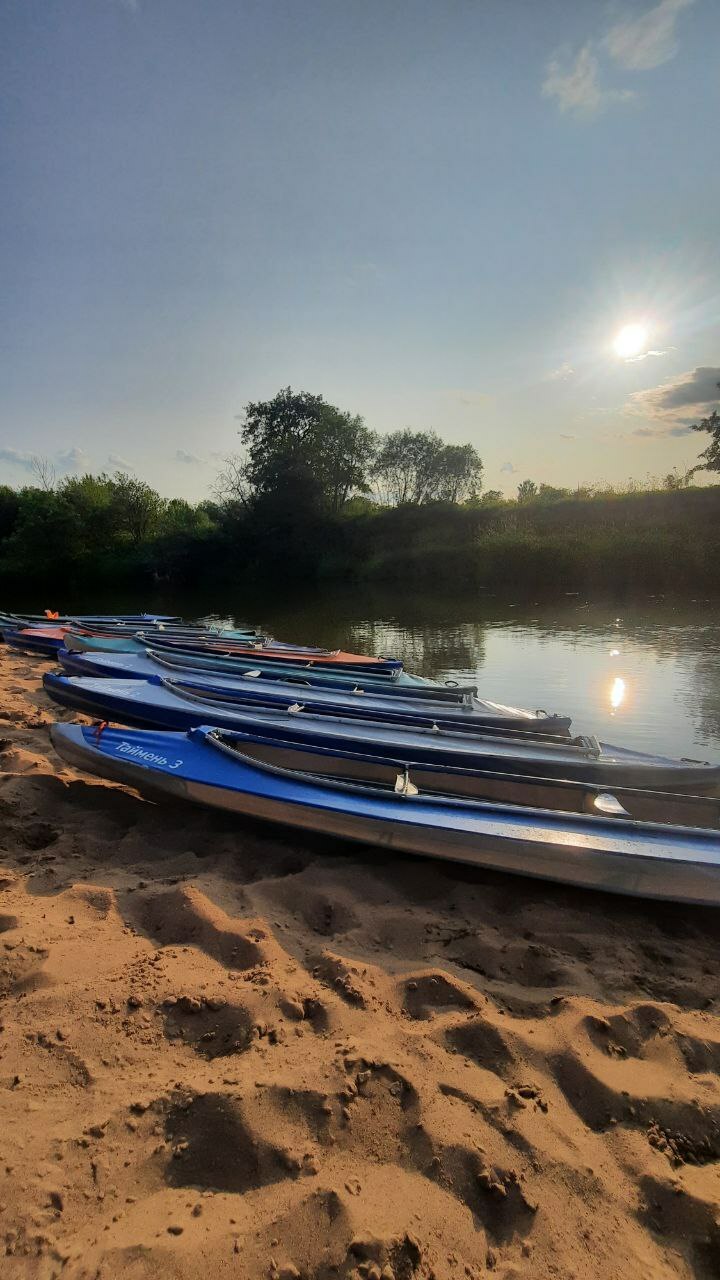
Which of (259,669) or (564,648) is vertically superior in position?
(259,669)

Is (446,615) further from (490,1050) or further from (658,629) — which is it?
(490,1050)

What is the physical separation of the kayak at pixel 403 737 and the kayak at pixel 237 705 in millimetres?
13

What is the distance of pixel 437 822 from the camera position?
144 inches

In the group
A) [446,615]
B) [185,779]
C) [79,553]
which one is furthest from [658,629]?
[79,553]

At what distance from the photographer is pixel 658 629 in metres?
15.9

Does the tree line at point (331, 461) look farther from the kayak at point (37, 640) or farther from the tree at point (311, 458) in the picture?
the kayak at point (37, 640)

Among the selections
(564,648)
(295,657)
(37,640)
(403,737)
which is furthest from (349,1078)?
(564,648)

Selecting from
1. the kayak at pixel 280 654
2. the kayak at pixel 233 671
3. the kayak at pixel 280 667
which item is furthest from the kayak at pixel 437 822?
the kayak at pixel 280 654

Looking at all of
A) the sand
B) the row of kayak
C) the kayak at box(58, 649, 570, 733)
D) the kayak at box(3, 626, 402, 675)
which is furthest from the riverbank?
the sand

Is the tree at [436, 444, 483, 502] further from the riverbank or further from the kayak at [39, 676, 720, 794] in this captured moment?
the kayak at [39, 676, 720, 794]

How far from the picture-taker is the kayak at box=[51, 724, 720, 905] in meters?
3.33

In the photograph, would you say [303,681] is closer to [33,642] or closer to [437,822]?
[437,822]

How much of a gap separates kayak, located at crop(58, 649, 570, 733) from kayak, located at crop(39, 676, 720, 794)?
2.53ft

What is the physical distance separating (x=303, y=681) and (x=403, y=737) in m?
2.69
